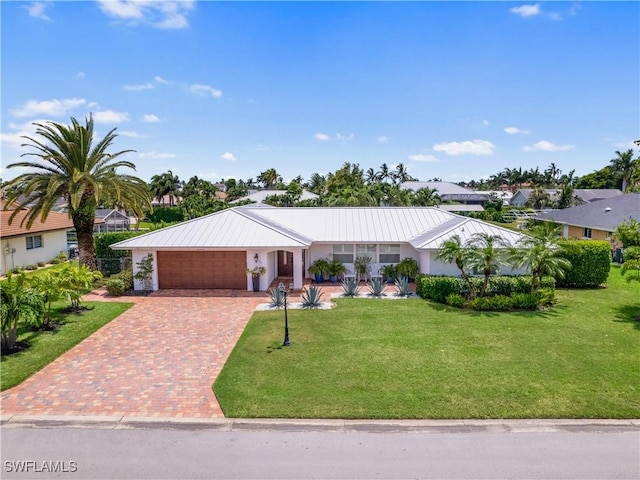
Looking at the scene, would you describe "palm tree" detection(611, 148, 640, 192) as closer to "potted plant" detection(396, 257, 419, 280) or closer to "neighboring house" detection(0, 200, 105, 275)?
"potted plant" detection(396, 257, 419, 280)

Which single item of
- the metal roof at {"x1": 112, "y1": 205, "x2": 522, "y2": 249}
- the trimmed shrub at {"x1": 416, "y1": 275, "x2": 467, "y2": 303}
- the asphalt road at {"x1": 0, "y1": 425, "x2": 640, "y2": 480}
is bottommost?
the asphalt road at {"x1": 0, "y1": 425, "x2": 640, "y2": 480}

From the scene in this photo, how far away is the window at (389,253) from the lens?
898 inches

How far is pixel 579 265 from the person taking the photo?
20562mm

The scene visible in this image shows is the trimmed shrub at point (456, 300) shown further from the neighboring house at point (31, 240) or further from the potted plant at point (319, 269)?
the neighboring house at point (31, 240)

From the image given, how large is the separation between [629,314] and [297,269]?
13913 millimetres

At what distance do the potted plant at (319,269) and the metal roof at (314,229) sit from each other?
119 centimetres

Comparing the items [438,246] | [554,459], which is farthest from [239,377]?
[438,246]

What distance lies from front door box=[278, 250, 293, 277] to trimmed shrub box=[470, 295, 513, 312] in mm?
11051

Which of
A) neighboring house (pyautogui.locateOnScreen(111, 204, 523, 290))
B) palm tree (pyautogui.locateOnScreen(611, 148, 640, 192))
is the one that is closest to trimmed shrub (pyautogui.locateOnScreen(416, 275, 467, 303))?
neighboring house (pyautogui.locateOnScreen(111, 204, 523, 290))

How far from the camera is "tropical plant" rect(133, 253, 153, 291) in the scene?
2059 cm

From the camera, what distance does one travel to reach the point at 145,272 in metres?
20.6

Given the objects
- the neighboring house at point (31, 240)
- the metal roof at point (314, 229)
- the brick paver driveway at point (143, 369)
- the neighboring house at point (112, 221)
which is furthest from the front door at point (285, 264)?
the neighboring house at point (112, 221)

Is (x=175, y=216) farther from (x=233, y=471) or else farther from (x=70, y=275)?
(x=233, y=471)

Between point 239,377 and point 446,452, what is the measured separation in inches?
213
